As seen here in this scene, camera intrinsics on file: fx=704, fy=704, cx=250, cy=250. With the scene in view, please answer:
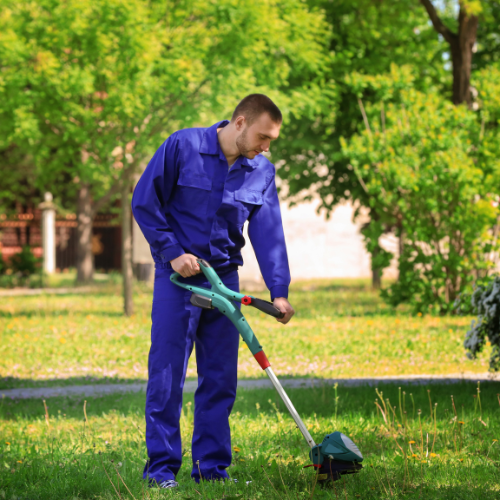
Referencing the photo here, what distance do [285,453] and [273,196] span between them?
1.47 metres

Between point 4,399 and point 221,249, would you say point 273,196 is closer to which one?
point 221,249

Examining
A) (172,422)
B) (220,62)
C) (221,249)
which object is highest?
(220,62)

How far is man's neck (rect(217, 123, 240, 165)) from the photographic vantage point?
134 inches

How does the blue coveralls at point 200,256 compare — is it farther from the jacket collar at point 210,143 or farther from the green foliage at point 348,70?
the green foliage at point 348,70

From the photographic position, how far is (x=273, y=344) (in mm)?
8203

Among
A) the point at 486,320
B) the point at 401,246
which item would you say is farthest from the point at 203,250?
the point at 401,246

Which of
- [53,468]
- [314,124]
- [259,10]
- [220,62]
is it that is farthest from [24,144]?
[53,468]

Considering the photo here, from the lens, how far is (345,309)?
1191cm

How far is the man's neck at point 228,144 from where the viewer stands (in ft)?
11.2

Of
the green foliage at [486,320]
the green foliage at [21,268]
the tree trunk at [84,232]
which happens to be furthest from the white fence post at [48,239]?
the green foliage at [486,320]

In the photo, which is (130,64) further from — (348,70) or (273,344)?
(348,70)

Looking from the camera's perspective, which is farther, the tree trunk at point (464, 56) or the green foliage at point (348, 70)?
the green foliage at point (348, 70)

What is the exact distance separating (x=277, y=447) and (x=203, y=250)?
1.38m

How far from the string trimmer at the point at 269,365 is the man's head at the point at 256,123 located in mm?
597
